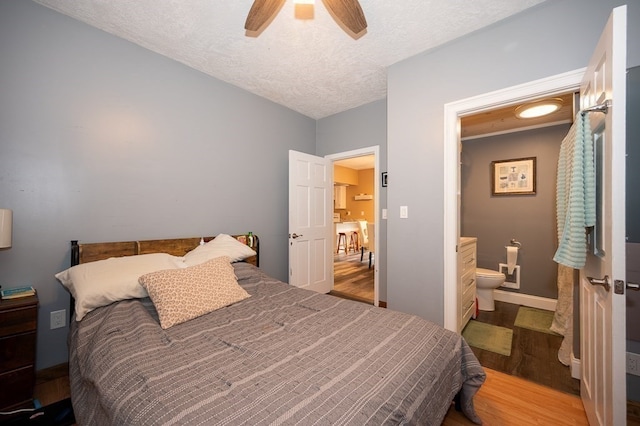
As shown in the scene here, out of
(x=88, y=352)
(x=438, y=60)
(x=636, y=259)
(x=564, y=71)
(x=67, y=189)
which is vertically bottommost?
(x=88, y=352)

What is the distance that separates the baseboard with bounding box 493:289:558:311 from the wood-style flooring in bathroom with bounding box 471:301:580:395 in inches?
37.0

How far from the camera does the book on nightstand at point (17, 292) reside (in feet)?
5.41

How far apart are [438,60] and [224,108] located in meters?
2.26

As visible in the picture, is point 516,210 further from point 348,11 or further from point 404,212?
point 348,11

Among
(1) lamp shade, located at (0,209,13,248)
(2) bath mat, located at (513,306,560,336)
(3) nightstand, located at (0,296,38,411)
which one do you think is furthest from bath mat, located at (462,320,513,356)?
(1) lamp shade, located at (0,209,13,248)

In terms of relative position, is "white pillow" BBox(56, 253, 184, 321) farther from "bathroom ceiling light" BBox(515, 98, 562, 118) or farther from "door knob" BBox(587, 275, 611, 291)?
"bathroom ceiling light" BBox(515, 98, 562, 118)

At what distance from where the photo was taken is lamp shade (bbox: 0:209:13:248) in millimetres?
1519

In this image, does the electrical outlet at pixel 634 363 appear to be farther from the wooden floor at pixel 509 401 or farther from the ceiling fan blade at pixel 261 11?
the ceiling fan blade at pixel 261 11

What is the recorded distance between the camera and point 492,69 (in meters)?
2.04

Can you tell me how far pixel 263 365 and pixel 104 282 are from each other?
1293 mm

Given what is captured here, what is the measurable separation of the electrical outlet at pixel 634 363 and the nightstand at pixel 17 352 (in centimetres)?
369

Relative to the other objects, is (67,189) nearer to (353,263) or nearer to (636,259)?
(636,259)

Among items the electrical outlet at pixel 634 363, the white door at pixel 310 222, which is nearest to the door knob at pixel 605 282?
the electrical outlet at pixel 634 363

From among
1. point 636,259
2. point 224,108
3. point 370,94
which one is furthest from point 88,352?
point 370,94
